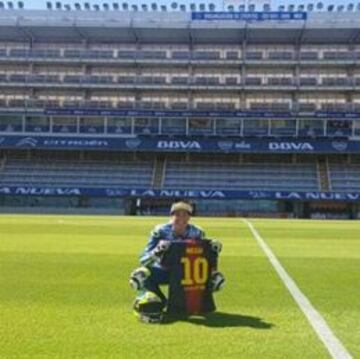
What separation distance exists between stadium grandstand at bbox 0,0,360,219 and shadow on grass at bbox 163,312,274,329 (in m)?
51.8

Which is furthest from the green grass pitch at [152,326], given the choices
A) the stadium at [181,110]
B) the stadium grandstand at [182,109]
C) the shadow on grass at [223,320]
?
the stadium grandstand at [182,109]

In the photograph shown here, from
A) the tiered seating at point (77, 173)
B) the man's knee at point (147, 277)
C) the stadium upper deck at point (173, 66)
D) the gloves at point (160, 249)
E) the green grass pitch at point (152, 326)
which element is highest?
the stadium upper deck at point (173, 66)

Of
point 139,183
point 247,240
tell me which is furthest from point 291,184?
point 247,240

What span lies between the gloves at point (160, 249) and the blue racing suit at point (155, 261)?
0.20 ft

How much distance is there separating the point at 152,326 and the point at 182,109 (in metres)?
63.1

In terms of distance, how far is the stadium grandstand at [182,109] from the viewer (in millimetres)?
62969

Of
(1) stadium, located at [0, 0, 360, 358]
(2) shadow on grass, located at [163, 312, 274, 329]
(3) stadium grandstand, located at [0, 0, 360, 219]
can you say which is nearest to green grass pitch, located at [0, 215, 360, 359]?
(2) shadow on grass, located at [163, 312, 274, 329]

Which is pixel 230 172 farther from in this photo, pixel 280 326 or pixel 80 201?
pixel 280 326

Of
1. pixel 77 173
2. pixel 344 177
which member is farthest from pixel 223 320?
pixel 77 173

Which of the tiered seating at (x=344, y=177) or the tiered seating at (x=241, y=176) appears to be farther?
the tiered seating at (x=241, y=176)

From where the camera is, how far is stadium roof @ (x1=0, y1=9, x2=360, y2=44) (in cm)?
6969

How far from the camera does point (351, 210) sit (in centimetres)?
6125

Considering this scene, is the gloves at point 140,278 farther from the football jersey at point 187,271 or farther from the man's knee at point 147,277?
the football jersey at point 187,271

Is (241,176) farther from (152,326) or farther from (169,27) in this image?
(152,326)
